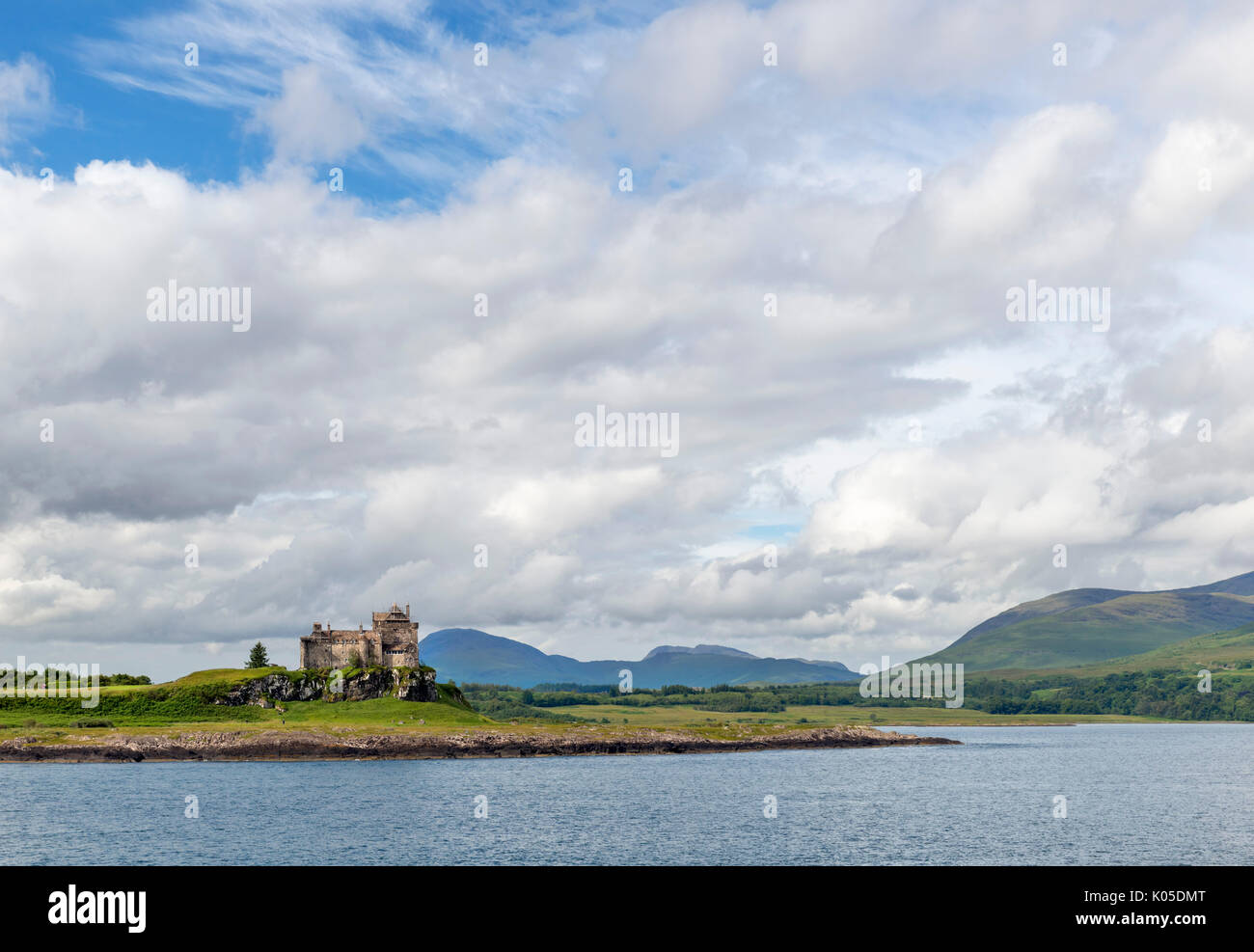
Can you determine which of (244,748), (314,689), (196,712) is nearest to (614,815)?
(244,748)

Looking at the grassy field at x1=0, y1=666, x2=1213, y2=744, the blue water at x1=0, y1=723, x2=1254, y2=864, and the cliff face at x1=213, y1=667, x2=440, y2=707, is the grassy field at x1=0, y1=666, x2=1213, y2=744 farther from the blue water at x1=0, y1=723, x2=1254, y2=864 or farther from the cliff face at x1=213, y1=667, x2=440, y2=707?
the blue water at x1=0, y1=723, x2=1254, y2=864

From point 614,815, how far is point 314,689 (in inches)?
4588

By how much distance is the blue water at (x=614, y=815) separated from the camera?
76.6 meters

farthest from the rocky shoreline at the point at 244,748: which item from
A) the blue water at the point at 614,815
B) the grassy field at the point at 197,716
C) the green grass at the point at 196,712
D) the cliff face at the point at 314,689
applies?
the cliff face at the point at 314,689

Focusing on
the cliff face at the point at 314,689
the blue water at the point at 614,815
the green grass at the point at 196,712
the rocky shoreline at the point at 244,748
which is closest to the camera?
the blue water at the point at 614,815

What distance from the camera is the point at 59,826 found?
300 ft

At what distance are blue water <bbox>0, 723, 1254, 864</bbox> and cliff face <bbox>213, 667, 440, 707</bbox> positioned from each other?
31.5 metres

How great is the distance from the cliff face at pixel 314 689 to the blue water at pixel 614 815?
1240 inches

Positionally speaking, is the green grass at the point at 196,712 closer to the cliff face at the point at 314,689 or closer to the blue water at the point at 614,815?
the cliff face at the point at 314,689

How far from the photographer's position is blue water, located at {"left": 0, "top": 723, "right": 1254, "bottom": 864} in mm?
76562

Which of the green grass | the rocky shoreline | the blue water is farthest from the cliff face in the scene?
the blue water

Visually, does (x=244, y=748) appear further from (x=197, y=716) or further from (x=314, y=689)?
(x=314, y=689)

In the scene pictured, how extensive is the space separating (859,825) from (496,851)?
34.0 meters
